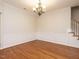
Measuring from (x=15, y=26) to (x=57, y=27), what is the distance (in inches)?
116

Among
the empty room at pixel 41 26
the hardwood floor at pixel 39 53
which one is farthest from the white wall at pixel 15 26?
the hardwood floor at pixel 39 53

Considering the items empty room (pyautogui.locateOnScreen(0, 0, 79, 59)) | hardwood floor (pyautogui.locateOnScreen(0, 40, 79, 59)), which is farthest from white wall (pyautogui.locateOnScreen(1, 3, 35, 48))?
hardwood floor (pyautogui.locateOnScreen(0, 40, 79, 59))

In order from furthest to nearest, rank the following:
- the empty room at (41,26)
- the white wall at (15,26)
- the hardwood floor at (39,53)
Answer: the white wall at (15,26) → the empty room at (41,26) → the hardwood floor at (39,53)

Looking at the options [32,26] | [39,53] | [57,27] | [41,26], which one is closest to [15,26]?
[32,26]

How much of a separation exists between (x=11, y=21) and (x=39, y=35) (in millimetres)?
2821

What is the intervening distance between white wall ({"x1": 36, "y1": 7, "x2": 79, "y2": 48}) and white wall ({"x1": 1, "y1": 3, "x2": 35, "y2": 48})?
0.88 meters

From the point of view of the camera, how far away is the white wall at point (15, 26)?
4.29 metres

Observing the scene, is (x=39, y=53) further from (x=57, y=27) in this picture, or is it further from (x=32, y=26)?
(x=32, y=26)

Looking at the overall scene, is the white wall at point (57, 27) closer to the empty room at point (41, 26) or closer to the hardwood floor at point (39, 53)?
the empty room at point (41, 26)

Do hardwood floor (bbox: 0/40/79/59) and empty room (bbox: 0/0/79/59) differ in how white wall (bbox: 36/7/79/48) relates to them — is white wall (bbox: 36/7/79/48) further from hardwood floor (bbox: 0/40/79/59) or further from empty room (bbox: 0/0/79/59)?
hardwood floor (bbox: 0/40/79/59)

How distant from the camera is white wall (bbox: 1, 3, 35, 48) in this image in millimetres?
4293

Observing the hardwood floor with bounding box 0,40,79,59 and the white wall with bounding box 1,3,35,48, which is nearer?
the hardwood floor with bounding box 0,40,79,59

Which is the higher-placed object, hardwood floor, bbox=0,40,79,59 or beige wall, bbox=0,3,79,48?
beige wall, bbox=0,3,79,48

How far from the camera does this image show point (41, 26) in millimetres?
6359
